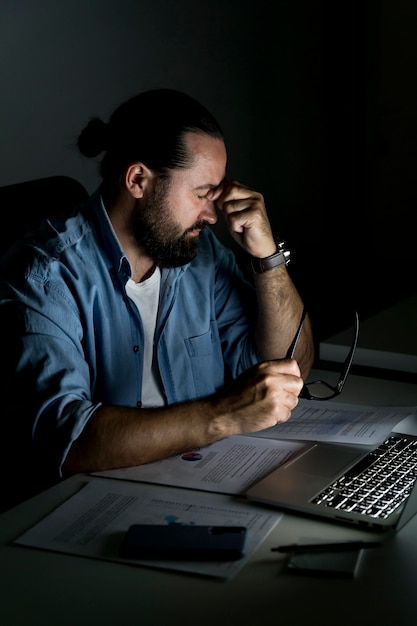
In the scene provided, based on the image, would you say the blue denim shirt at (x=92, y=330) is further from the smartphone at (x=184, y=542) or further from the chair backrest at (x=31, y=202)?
the smartphone at (x=184, y=542)

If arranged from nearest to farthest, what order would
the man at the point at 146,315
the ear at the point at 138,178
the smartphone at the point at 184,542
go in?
the smartphone at the point at 184,542 < the man at the point at 146,315 < the ear at the point at 138,178

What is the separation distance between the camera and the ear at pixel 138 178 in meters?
1.93

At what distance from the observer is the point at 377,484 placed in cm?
134

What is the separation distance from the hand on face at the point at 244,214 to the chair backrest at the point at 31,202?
0.31 m

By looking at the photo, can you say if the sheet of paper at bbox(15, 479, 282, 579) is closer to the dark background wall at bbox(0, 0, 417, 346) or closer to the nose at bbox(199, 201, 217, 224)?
the nose at bbox(199, 201, 217, 224)

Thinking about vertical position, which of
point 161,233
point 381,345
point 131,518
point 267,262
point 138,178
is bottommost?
point 381,345

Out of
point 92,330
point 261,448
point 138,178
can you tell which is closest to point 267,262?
point 138,178

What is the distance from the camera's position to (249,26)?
5.29 meters

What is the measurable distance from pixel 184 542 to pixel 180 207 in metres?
0.96

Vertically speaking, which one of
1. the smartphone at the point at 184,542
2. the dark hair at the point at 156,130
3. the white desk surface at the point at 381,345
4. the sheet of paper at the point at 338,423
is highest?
the dark hair at the point at 156,130

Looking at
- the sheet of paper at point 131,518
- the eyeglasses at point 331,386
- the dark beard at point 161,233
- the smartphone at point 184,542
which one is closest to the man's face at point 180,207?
the dark beard at point 161,233

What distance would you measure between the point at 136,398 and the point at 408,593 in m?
0.90

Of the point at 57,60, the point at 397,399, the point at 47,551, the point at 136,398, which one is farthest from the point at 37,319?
the point at 57,60

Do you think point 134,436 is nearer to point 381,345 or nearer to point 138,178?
point 138,178
